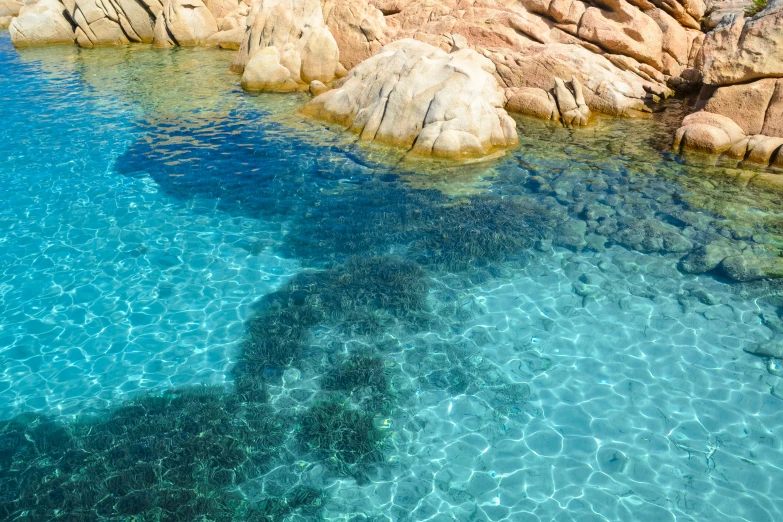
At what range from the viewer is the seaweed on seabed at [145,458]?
26.6 ft

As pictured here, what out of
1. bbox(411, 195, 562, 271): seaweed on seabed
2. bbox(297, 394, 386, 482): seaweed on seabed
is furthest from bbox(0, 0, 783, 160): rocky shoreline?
bbox(297, 394, 386, 482): seaweed on seabed

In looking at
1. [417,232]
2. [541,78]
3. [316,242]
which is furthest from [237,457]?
[541,78]

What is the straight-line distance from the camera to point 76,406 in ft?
32.4

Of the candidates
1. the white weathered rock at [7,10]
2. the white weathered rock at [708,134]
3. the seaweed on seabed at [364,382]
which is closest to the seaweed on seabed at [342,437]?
the seaweed on seabed at [364,382]

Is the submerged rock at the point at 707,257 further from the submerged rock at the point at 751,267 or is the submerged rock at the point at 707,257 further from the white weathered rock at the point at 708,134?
the white weathered rock at the point at 708,134

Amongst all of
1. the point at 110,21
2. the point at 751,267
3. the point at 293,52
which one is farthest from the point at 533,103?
the point at 110,21

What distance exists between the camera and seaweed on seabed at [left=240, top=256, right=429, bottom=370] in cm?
1106

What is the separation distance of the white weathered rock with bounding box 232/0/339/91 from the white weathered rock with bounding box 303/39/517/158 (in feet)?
17.5

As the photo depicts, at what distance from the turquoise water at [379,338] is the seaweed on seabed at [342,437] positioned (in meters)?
0.04

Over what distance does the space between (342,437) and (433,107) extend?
12.6 m

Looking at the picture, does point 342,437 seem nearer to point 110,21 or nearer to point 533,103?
point 533,103

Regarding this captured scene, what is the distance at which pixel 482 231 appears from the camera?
48.1 feet

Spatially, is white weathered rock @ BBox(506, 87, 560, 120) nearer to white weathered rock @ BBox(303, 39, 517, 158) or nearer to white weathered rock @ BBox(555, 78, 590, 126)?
white weathered rock @ BBox(555, 78, 590, 126)

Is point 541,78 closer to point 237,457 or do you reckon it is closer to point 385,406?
point 385,406
